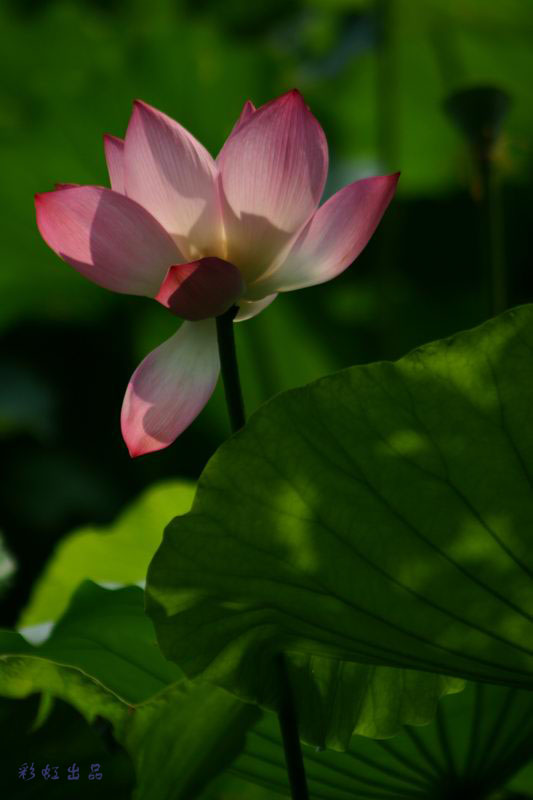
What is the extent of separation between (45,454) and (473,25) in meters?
1.17

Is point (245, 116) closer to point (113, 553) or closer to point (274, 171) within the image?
point (274, 171)

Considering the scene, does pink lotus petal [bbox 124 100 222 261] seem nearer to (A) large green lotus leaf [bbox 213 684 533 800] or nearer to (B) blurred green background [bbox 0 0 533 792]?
(A) large green lotus leaf [bbox 213 684 533 800]

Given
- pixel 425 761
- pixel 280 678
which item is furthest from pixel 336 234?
pixel 425 761

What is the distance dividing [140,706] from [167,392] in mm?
158

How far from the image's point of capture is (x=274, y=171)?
0.49 m

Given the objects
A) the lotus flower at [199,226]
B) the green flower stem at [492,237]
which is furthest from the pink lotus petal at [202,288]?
the green flower stem at [492,237]

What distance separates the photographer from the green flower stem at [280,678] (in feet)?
1.54

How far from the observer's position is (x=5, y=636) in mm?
575

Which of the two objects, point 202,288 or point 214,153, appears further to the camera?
point 214,153

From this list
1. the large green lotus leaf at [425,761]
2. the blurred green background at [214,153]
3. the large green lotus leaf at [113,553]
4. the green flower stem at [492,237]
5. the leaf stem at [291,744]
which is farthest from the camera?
Answer: the blurred green background at [214,153]

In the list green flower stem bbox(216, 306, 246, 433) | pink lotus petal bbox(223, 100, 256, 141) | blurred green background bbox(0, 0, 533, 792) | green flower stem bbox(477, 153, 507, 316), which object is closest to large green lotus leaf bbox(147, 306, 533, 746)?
green flower stem bbox(216, 306, 246, 433)

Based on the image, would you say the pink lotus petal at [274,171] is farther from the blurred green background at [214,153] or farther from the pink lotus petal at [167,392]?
the blurred green background at [214,153]

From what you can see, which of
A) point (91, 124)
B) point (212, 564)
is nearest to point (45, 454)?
point (91, 124)

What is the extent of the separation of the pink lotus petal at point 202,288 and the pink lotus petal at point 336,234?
35 millimetres
